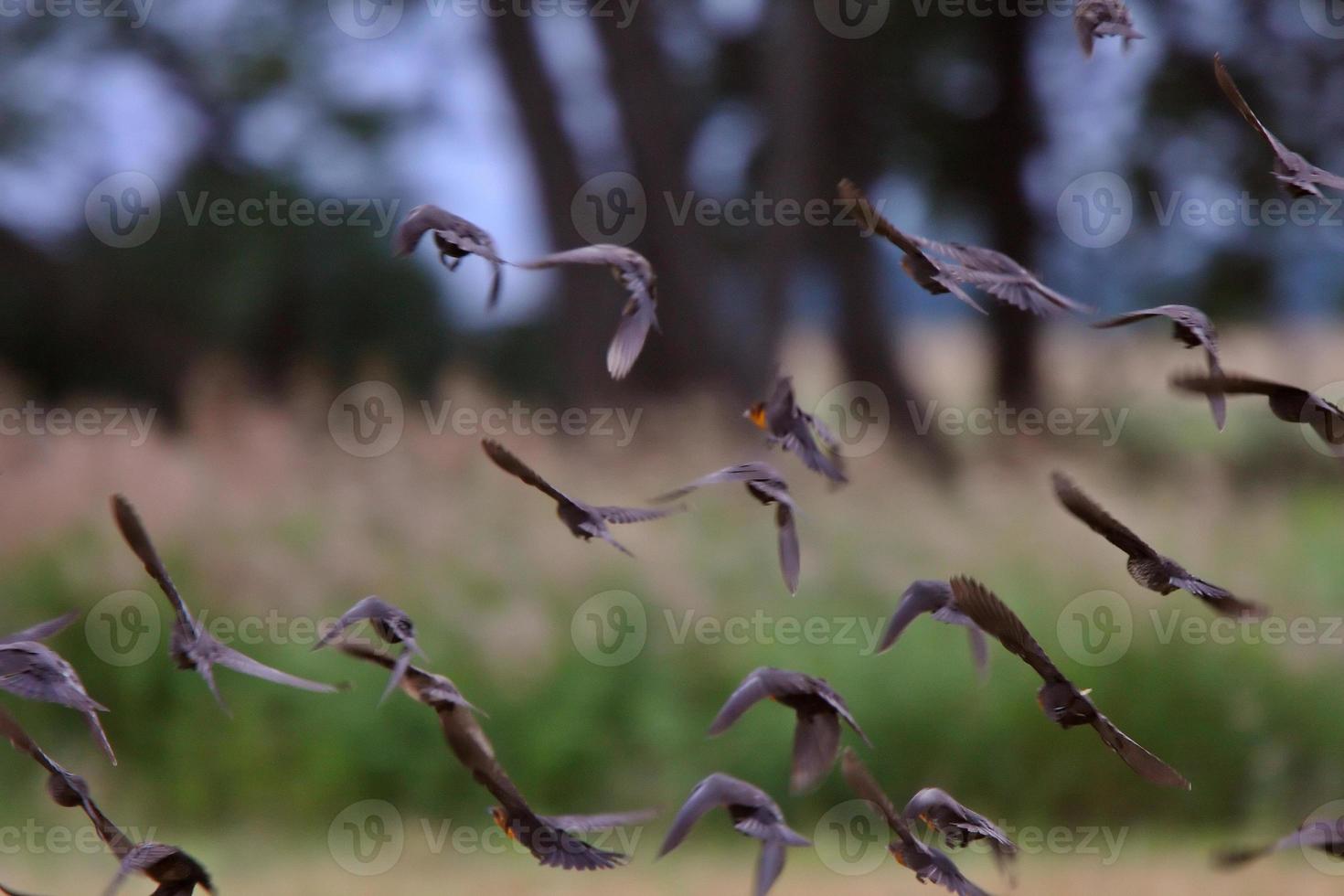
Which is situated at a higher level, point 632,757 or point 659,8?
point 659,8

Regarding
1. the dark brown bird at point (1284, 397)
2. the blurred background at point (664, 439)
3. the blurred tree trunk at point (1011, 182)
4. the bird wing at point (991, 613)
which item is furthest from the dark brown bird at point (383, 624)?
the blurred tree trunk at point (1011, 182)

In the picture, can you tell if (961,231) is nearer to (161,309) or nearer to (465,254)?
(161,309)

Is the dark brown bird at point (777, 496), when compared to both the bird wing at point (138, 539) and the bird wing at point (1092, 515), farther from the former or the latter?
the bird wing at point (138, 539)

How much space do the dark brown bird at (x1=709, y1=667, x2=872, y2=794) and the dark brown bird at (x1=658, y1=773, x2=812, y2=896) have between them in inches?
1.0

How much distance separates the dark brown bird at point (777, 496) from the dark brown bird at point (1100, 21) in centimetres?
39

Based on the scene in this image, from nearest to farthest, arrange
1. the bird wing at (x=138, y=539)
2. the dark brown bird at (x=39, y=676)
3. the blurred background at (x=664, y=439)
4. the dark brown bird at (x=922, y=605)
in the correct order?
1. the bird wing at (x=138, y=539)
2. the dark brown bird at (x=39, y=676)
3. the dark brown bird at (x=922, y=605)
4. the blurred background at (x=664, y=439)

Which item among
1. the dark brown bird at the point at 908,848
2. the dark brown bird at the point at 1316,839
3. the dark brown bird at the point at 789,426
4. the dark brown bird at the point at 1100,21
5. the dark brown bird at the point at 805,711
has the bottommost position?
the dark brown bird at the point at 1316,839

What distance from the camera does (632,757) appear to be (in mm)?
3199

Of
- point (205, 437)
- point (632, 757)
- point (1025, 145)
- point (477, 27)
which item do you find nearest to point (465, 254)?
point (632, 757)

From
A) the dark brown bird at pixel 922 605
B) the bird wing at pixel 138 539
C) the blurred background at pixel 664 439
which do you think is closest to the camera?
the bird wing at pixel 138 539

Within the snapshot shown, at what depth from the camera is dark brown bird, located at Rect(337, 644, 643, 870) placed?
811 millimetres

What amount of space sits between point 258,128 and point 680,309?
2.39 metres

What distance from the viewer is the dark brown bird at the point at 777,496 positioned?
924 mm

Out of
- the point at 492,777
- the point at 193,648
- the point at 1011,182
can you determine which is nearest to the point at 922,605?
the point at 492,777
